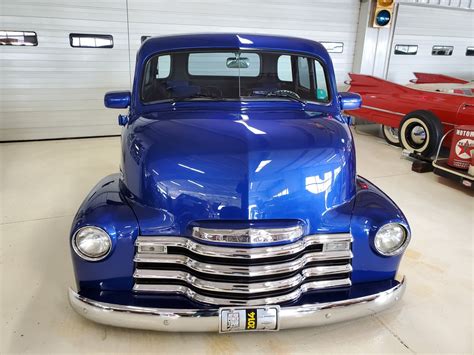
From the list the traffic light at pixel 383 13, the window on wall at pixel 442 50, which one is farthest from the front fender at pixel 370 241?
the window on wall at pixel 442 50

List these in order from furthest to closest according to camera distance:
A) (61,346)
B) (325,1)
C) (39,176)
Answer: (325,1) → (39,176) → (61,346)

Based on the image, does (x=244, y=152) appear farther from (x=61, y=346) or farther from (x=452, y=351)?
(x=452, y=351)

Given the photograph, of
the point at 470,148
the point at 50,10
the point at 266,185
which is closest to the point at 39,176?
the point at 50,10

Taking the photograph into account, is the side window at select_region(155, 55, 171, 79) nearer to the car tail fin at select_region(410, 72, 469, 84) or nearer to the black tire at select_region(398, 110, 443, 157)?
the black tire at select_region(398, 110, 443, 157)

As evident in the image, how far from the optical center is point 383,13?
7.74 metres

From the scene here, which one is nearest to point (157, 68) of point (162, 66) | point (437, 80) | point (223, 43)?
point (162, 66)

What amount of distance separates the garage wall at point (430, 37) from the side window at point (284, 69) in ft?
21.0

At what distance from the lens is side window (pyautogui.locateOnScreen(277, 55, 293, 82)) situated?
115 inches

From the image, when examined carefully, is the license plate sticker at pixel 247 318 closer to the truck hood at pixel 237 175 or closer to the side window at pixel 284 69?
the truck hood at pixel 237 175

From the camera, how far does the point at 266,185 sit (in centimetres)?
182

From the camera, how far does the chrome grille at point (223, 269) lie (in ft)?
5.75

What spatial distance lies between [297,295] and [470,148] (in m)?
3.41

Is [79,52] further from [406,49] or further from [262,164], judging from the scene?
[406,49]

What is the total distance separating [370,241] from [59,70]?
5964 mm
